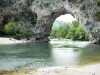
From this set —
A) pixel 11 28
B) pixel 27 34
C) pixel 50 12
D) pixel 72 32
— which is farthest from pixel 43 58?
pixel 72 32

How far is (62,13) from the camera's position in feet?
320

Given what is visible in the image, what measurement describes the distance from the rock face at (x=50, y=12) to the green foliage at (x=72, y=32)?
34.0 m

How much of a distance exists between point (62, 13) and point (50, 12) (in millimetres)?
5248

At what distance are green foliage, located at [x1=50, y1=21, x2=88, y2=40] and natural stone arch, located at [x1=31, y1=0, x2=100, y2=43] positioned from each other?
33975mm

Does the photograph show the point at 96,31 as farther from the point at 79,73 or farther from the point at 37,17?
the point at 79,73

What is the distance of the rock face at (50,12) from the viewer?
79.9 m

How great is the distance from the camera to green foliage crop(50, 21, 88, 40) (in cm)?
13250

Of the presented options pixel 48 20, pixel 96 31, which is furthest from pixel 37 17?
pixel 96 31

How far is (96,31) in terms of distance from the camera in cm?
7962

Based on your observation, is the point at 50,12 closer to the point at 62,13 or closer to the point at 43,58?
→ the point at 62,13

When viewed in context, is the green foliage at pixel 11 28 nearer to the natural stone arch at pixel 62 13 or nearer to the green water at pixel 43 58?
the natural stone arch at pixel 62 13

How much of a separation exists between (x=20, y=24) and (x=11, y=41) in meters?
15.4

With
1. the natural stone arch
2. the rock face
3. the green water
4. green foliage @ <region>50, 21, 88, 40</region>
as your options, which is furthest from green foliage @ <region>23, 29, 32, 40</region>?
the green water

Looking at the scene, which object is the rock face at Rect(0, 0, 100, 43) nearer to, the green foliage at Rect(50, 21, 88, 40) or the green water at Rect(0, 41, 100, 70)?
the green water at Rect(0, 41, 100, 70)
